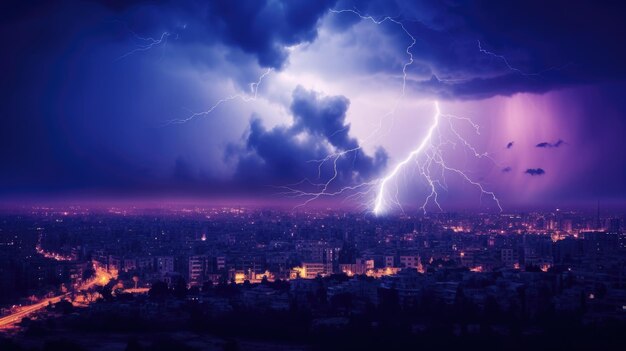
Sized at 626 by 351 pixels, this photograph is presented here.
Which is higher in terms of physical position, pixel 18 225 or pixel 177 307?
pixel 18 225

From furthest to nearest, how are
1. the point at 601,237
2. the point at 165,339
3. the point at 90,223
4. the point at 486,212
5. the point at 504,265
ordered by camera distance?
the point at 486,212 → the point at 90,223 → the point at 601,237 → the point at 504,265 → the point at 165,339

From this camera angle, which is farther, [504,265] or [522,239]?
[522,239]

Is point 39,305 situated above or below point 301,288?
below

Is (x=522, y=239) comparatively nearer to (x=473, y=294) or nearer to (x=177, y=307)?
(x=473, y=294)

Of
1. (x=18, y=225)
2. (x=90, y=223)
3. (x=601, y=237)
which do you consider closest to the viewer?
(x=601, y=237)

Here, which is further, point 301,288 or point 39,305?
point 301,288

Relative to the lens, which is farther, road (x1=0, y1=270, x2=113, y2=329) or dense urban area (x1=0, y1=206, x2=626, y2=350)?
road (x1=0, y1=270, x2=113, y2=329)

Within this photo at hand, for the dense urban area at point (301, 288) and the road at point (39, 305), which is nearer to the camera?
the dense urban area at point (301, 288)

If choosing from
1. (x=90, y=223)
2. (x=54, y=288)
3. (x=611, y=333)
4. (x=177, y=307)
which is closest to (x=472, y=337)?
(x=611, y=333)
